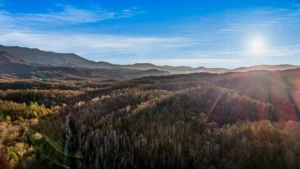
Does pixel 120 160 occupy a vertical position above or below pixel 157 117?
below

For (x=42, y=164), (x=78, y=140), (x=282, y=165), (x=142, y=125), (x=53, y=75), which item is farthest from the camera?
(x=53, y=75)

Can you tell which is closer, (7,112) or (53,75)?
(7,112)

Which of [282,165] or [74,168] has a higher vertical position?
[282,165]

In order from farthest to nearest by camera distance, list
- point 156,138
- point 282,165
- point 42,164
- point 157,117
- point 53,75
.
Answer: point 53,75 < point 157,117 < point 156,138 < point 42,164 < point 282,165

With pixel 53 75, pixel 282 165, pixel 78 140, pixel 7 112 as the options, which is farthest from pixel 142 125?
pixel 53 75

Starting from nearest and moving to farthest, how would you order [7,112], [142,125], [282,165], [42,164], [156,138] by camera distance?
[282,165] < [42,164] < [156,138] < [142,125] < [7,112]

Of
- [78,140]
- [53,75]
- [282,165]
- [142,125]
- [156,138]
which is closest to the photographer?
[282,165]

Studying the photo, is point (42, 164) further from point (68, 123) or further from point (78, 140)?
point (68, 123)

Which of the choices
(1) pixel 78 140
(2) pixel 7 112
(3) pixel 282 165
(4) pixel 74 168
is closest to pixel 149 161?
(4) pixel 74 168

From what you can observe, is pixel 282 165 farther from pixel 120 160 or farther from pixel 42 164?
pixel 42 164
